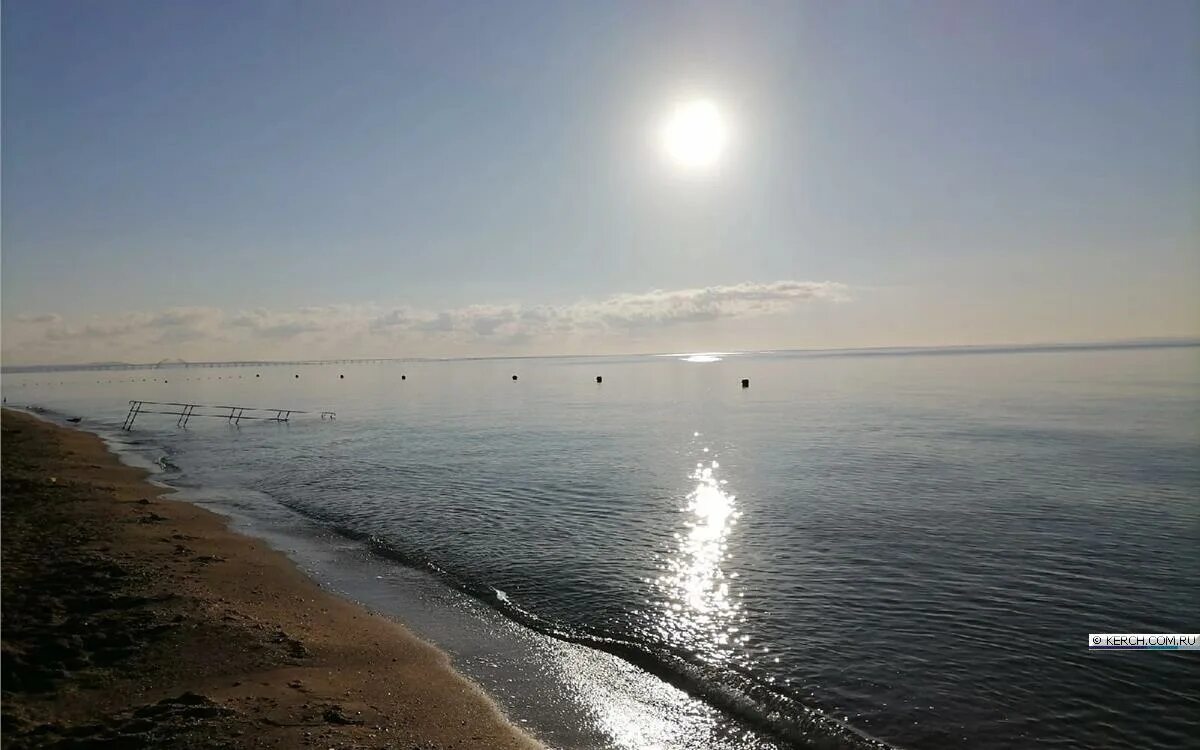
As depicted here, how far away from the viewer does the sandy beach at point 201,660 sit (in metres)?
9.18

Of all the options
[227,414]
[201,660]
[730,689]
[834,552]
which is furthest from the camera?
[227,414]

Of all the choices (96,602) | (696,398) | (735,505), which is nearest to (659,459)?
(735,505)

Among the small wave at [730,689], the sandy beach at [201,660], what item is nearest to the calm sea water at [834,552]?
the small wave at [730,689]

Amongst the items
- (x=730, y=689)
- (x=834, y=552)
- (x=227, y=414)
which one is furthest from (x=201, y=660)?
(x=227, y=414)

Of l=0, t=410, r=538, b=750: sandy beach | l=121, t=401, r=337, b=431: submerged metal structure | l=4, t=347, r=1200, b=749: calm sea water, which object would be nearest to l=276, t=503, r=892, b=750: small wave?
l=4, t=347, r=1200, b=749: calm sea water

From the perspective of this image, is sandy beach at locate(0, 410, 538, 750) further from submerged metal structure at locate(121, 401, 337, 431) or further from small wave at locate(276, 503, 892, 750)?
submerged metal structure at locate(121, 401, 337, 431)

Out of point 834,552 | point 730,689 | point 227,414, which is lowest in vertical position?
point 730,689

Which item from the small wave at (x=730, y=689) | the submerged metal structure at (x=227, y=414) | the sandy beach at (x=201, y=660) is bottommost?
the small wave at (x=730, y=689)

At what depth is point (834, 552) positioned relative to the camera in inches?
797

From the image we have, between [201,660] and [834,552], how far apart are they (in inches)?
681

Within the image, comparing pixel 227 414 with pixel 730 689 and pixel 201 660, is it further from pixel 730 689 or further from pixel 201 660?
pixel 730 689

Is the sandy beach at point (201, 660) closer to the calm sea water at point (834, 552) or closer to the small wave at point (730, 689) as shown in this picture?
the calm sea water at point (834, 552)

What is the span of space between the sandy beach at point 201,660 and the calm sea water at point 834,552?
249cm

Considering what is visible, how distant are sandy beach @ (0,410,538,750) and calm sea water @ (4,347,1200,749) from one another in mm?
2486
